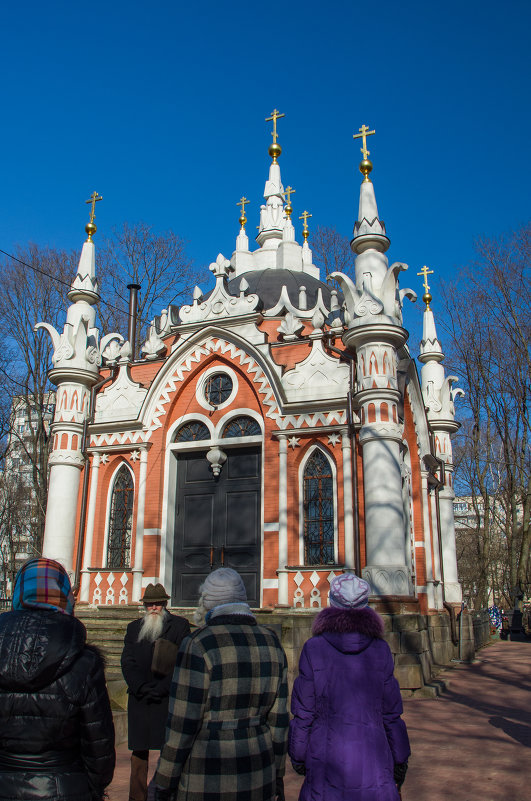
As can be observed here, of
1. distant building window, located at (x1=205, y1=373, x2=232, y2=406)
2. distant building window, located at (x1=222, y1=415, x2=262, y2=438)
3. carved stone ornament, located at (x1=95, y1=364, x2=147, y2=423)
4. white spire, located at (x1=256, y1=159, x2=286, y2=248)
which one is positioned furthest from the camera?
white spire, located at (x1=256, y1=159, x2=286, y2=248)

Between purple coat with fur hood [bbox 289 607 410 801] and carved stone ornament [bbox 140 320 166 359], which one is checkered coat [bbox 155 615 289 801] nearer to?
purple coat with fur hood [bbox 289 607 410 801]

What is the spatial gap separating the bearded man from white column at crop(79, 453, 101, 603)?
9776 millimetres

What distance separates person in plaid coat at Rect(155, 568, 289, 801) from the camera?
121 inches

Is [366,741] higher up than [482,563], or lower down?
lower down

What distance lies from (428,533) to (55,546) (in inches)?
346

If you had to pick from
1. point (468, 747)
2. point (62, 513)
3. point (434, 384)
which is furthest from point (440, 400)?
point (468, 747)

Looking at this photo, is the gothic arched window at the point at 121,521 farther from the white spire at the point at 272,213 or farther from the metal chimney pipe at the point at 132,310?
the white spire at the point at 272,213

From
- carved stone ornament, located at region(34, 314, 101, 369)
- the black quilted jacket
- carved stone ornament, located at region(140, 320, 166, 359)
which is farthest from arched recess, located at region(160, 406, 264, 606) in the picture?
the black quilted jacket

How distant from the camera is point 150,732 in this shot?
547cm

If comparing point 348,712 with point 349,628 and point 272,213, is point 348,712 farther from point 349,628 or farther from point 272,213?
point 272,213

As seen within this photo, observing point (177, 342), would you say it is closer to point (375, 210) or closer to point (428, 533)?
point (375, 210)

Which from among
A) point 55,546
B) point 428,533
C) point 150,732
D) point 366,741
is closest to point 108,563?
point 55,546

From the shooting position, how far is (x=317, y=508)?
1327cm

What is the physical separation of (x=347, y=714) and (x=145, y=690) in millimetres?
2459
